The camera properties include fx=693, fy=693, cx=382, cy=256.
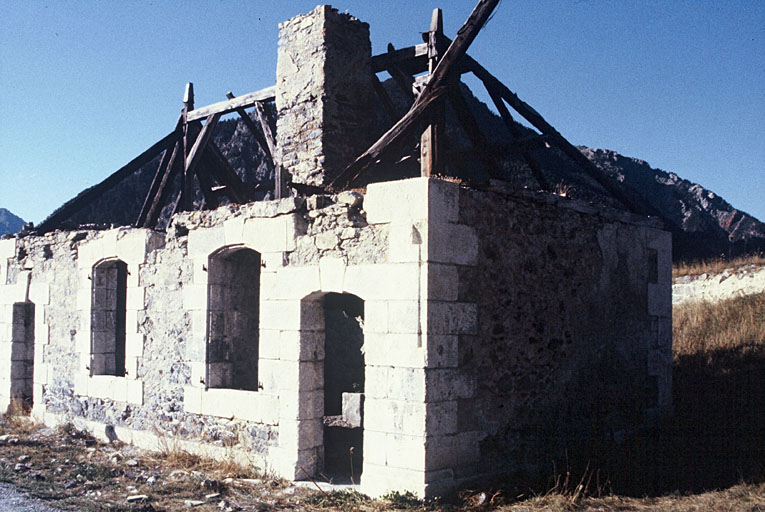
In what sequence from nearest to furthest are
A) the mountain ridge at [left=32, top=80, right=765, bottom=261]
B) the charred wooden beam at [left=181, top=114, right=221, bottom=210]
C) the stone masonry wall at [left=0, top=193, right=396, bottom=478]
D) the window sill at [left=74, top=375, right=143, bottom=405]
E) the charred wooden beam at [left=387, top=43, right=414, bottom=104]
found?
the stone masonry wall at [left=0, top=193, right=396, bottom=478], the window sill at [left=74, top=375, right=143, bottom=405], the charred wooden beam at [left=387, top=43, right=414, bottom=104], the charred wooden beam at [left=181, top=114, right=221, bottom=210], the mountain ridge at [left=32, top=80, right=765, bottom=261]

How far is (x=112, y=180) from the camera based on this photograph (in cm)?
1244

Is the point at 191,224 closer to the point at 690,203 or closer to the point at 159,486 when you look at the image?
the point at 159,486

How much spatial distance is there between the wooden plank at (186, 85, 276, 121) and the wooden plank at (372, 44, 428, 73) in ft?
5.44

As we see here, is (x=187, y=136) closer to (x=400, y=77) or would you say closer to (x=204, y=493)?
(x=400, y=77)

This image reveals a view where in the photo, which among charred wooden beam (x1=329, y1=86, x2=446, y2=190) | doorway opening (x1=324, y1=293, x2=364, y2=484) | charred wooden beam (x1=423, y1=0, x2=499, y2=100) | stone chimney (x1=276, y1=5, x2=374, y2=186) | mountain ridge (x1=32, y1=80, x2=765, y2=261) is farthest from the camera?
mountain ridge (x1=32, y1=80, x2=765, y2=261)

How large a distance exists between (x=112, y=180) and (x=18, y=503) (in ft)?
24.0

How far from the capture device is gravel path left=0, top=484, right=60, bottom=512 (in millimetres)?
6027

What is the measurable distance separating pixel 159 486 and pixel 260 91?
593 centimetres

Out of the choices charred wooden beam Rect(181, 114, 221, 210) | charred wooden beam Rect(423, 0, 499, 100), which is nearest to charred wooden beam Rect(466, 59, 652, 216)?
charred wooden beam Rect(423, 0, 499, 100)

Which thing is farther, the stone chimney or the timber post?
the timber post

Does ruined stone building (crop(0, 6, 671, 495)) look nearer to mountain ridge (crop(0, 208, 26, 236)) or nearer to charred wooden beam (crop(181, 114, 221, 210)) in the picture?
charred wooden beam (crop(181, 114, 221, 210))

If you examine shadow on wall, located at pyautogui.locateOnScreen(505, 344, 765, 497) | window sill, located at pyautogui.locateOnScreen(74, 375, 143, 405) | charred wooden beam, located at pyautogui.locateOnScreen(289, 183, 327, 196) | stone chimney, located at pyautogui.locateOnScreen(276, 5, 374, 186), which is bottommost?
shadow on wall, located at pyautogui.locateOnScreen(505, 344, 765, 497)

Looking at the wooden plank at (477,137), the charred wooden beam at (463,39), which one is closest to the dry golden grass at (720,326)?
the wooden plank at (477,137)

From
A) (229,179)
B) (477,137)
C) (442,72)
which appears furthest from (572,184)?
(442,72)
